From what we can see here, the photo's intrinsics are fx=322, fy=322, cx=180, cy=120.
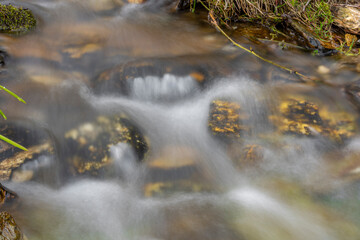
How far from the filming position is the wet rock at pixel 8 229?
1781 mm

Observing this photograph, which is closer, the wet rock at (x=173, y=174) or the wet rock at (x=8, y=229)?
the wet rock at (x=8, y=229)

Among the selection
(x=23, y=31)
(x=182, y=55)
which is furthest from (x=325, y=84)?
(x=23, y=31)

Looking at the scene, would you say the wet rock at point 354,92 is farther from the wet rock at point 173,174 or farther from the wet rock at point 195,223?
the wet rock at point 195,223

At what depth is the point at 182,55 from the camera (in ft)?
12.0

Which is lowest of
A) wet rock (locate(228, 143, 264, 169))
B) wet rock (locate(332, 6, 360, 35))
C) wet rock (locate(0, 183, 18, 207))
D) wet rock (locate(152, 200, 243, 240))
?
wet rock (locate(0, 183, 18, 207))

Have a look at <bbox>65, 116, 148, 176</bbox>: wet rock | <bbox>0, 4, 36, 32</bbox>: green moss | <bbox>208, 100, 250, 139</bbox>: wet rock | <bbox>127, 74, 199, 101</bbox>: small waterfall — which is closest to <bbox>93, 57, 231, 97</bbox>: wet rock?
<bbox>127, 74, 199, 101</bbox>: small waterfall

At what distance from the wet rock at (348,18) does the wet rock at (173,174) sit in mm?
2602

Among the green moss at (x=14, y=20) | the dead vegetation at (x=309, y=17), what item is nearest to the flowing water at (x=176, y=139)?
the green moss at (x=14, y=20)

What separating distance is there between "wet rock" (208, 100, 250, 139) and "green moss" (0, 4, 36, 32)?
258 cm

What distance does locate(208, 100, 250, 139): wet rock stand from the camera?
3.00 meters

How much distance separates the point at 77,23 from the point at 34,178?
235cm

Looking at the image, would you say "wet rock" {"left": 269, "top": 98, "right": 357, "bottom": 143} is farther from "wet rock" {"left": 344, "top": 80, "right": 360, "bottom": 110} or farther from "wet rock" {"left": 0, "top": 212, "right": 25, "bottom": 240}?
"wet rock" {"left": 0, "top": 212, "right": 25, "bottom": 240}

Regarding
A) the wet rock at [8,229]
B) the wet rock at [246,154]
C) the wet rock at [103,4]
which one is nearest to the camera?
the wet rock at [8,229]

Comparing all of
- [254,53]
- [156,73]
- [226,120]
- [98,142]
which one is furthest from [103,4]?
[226,120]
